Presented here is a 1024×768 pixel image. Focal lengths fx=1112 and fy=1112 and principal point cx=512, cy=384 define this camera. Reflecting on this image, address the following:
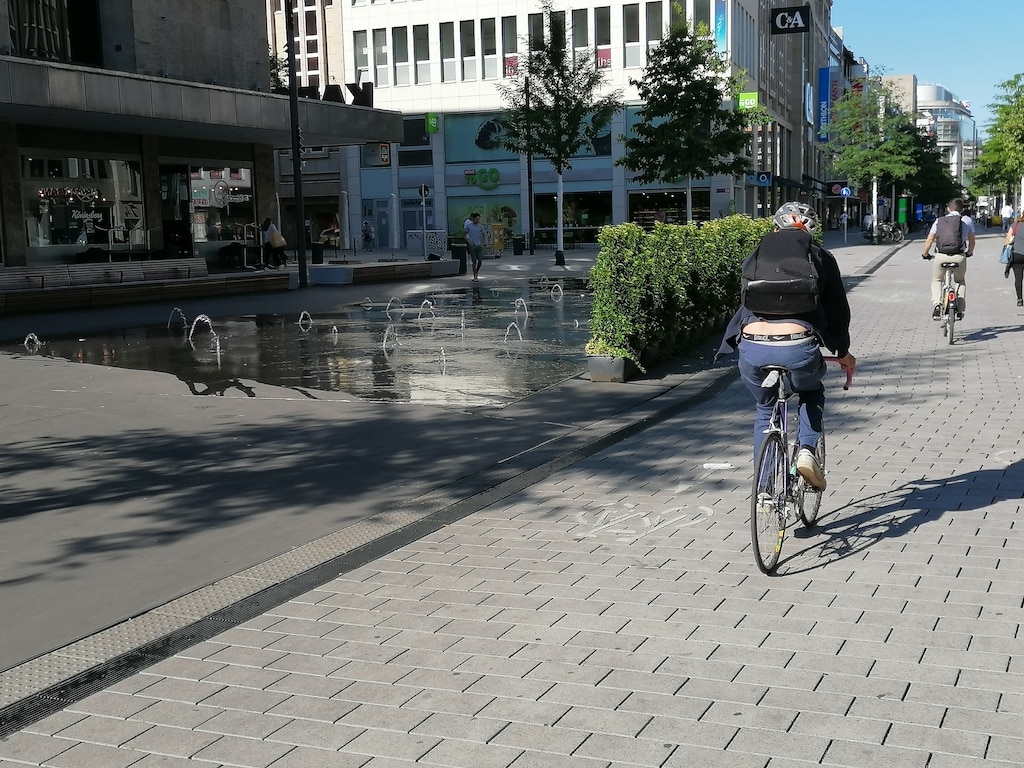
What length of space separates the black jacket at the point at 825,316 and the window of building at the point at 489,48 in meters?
53.2

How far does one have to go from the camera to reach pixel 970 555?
219 inches

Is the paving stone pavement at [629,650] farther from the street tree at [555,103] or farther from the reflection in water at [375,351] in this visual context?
the street tree at [555,103]

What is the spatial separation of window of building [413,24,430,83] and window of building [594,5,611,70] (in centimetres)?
929

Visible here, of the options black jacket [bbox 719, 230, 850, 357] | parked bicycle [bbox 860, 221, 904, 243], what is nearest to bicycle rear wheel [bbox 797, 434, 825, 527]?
black jacket [bbox 719, 230, 850, 357]

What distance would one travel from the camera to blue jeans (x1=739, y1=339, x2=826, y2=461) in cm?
546

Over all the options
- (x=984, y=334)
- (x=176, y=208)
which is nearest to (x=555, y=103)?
(x=176, y=208)

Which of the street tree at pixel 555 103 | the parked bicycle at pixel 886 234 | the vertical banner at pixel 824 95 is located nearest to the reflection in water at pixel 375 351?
the street tree at pixel 555 103

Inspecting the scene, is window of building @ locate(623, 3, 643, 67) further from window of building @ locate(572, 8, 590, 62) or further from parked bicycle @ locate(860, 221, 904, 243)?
parked bicycle @ locate(860, 221, 904, 243)

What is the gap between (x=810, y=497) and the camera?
19.7 ft

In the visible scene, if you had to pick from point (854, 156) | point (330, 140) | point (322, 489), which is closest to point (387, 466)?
point (322, 489)

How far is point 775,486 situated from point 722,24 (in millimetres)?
52041

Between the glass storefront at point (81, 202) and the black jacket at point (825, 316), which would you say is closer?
the black jacket at point (825, 316)

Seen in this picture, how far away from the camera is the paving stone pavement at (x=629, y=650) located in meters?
→ 3.67

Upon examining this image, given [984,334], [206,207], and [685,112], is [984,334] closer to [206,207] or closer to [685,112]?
[206,207]
